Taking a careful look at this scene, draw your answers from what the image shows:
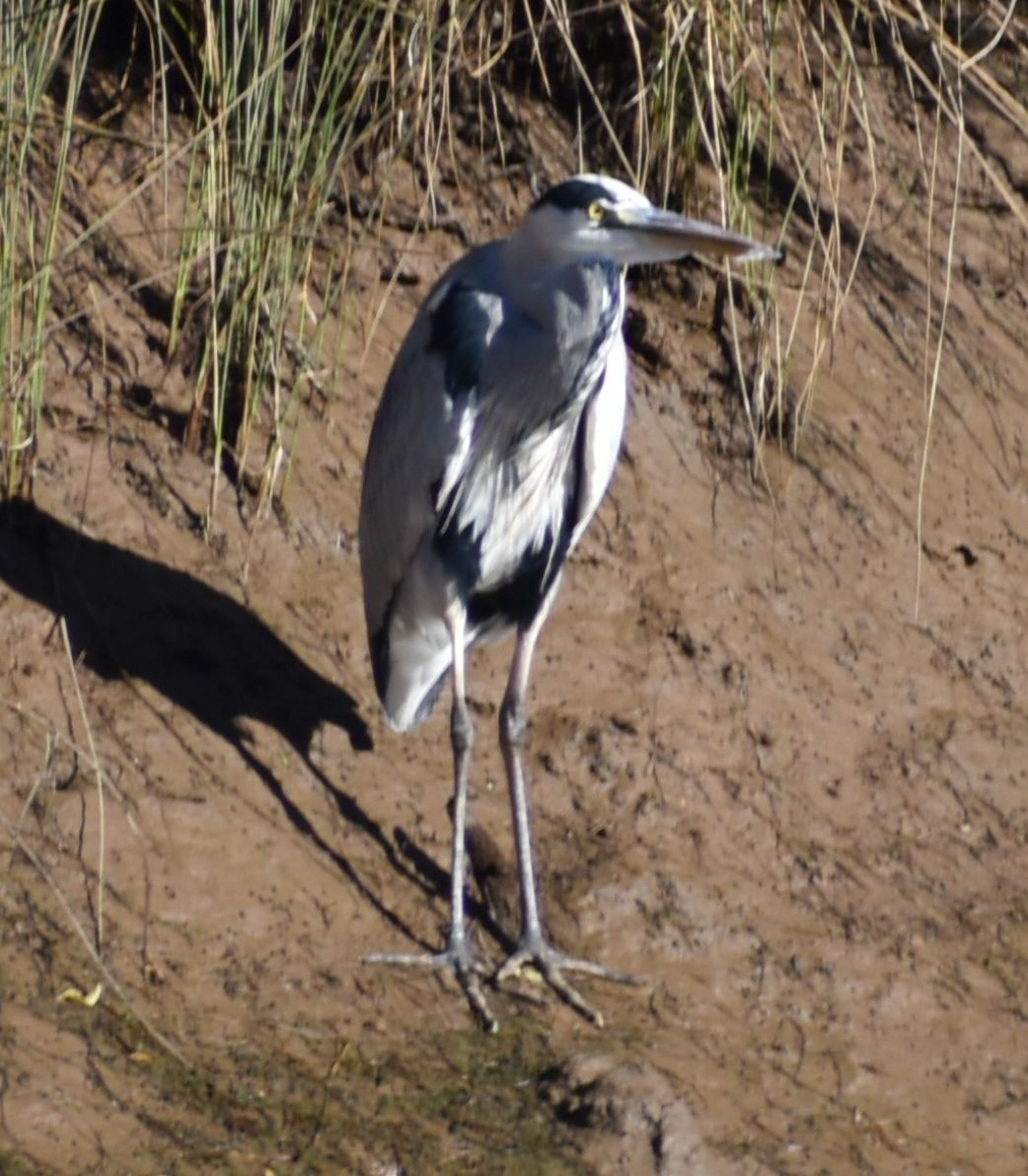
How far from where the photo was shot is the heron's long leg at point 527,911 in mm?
3941

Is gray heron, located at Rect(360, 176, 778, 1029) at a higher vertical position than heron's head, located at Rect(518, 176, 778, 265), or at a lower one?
lower

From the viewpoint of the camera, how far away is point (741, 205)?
5.04 metres

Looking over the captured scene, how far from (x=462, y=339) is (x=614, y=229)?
49cm

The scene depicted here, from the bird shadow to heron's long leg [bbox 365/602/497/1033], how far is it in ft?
0.70

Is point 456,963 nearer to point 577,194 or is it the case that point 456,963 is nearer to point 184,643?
point 184,643

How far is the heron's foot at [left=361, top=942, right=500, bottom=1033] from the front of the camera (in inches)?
152

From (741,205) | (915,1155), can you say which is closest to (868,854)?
(915,1155)

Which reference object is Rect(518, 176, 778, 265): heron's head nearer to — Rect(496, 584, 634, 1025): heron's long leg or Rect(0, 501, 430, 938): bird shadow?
Rect(496, 584, 634, 1025): heron's long leg

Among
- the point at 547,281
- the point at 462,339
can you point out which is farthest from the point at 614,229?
the point at 462,339

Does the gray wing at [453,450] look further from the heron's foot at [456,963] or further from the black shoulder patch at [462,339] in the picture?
the heron's foot at [456,963]

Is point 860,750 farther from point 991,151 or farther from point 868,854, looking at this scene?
point 991,151

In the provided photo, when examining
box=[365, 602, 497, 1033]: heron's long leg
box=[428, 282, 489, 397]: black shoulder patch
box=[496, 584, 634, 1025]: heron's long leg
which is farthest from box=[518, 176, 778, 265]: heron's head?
box=[496, 584, 634, 1025]: heron's long leg

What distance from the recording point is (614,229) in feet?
12.5

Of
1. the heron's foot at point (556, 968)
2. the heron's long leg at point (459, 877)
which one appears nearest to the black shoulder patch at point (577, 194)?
the heron's long leg at point (459, 877)
